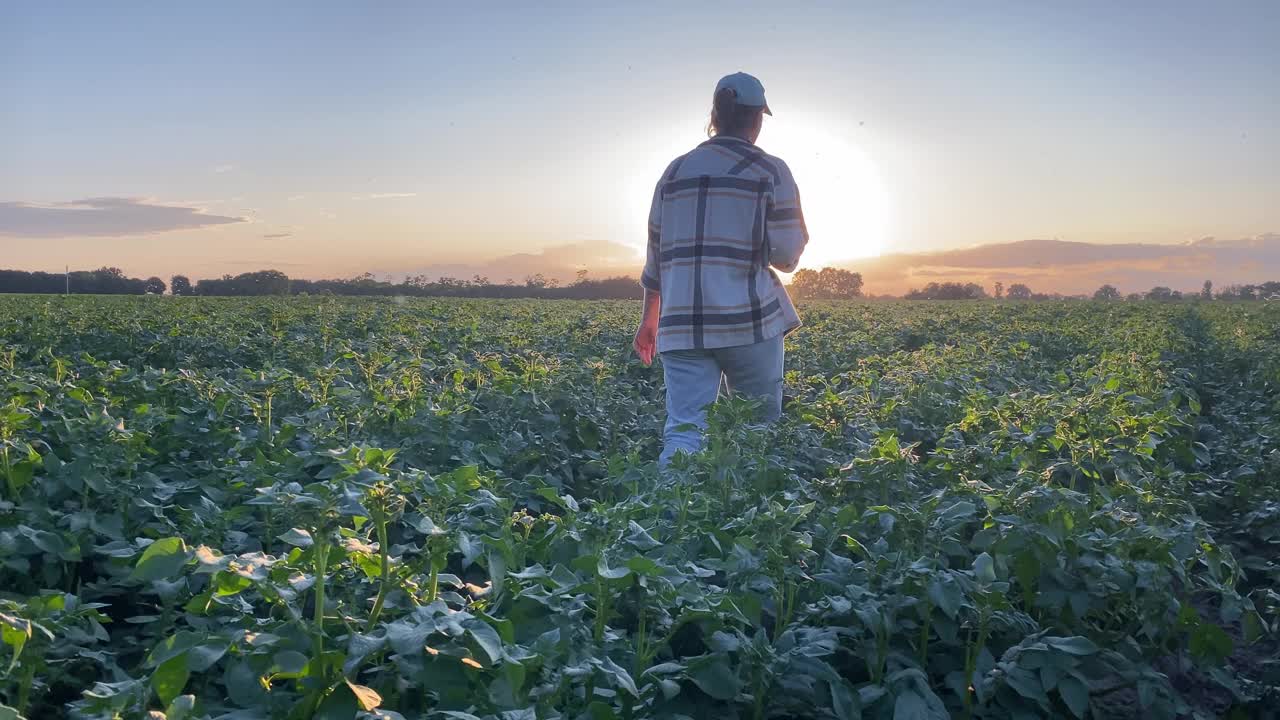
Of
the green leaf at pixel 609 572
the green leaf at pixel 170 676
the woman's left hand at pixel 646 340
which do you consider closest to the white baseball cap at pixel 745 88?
the woman's left hand at pixel 646 340

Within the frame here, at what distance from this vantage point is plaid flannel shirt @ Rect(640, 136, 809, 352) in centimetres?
450

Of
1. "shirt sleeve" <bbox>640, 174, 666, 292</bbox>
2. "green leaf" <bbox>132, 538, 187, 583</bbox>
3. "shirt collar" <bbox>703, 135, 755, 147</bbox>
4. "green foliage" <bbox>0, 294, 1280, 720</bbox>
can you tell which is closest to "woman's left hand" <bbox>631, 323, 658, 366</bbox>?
"shirt sleeve" <bbox>640, 174, 666, 292</bbox>

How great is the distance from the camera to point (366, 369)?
5.76 metres

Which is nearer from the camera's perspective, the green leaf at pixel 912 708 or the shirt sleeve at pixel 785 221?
the green leaf at pixel 912 708

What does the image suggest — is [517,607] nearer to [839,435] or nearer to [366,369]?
[839,435]

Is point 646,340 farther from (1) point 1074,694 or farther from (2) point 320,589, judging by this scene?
(2) point 320,589

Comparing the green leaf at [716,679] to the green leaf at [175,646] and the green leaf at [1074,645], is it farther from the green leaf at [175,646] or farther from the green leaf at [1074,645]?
the green leaf at [175,646]

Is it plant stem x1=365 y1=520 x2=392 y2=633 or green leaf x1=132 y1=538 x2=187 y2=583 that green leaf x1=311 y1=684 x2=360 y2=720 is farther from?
green leaf x1=132 y1=538 x2=187 y2=583

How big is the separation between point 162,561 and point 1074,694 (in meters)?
2.09

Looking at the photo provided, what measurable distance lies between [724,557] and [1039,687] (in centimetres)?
90

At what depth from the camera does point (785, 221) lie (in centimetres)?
456

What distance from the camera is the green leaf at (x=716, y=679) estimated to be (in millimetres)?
1973

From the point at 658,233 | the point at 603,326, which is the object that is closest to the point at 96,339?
the point at 603,326

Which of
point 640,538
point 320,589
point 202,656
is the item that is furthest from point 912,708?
point 202,656
